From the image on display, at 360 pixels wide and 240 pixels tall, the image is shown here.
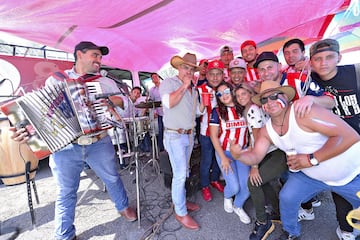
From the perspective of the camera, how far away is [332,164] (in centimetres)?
144

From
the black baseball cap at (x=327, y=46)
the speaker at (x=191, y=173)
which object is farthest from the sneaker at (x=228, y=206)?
the black baseball cap at (x=327, y=46)

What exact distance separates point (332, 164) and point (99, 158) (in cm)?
220

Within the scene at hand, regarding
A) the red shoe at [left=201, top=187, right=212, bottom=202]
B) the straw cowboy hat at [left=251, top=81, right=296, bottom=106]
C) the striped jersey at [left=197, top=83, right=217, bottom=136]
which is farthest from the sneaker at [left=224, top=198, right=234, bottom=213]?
the straw cowboy hat at [left=251, top=81, right=296, bottom=106]

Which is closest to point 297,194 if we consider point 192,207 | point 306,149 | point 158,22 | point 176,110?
point 306,149

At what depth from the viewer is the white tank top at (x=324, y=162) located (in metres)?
1.41

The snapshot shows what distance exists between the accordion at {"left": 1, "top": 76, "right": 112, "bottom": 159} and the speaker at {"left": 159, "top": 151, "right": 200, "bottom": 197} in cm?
123

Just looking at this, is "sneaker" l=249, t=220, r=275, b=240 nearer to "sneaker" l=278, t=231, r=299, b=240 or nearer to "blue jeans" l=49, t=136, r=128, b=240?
"sneaker" l=278, t=231, r=299, b=240

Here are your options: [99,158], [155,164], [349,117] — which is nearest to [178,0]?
[99,158]

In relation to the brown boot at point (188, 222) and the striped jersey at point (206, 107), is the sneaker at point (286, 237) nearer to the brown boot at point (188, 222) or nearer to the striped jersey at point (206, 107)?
the brown boot at point (188, 222)

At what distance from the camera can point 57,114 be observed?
1.65 m

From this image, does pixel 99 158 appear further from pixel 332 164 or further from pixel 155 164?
pixel 332 164

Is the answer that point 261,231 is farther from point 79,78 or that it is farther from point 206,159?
point 79,78

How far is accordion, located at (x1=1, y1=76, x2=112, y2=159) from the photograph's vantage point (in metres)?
1.54

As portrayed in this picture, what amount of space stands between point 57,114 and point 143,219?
1598mm
